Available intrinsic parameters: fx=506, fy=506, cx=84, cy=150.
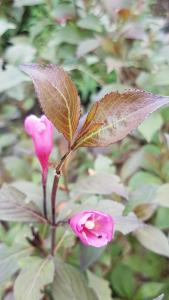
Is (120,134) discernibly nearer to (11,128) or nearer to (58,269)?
(58,269)

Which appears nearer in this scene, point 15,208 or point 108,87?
point 15,208

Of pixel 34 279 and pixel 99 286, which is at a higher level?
pixel 34 279

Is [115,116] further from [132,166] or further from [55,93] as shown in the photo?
[132,166]

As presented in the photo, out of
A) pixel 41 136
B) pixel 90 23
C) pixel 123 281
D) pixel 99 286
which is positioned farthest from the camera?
pixel 90 23

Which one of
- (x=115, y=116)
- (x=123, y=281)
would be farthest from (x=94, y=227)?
(x=123, y=281)

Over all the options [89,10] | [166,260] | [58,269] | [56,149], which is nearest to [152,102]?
[58,269]

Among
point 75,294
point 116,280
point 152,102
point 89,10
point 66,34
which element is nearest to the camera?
point 152,102

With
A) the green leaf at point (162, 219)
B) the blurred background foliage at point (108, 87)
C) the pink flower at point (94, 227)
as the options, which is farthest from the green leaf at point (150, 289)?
the pink flower at point (94, 227)
